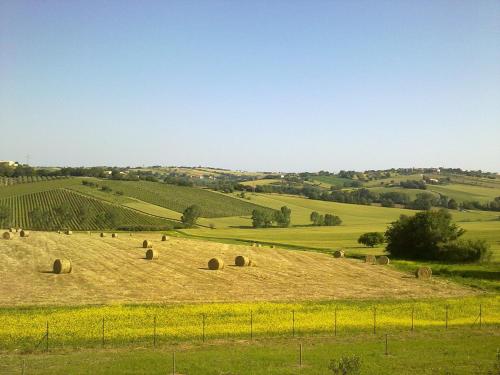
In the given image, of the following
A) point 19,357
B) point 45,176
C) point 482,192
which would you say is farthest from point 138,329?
point 482,192

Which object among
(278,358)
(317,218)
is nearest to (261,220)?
(317,218)

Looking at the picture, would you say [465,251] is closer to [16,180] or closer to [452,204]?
[452,204]

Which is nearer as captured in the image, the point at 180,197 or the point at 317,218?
the point at 317,218

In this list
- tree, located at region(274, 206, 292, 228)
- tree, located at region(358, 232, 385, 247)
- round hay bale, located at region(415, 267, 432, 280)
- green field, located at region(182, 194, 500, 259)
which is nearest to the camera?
round hay bale, located at region(415, 267, 432, 280)

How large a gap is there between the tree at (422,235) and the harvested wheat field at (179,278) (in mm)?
12976

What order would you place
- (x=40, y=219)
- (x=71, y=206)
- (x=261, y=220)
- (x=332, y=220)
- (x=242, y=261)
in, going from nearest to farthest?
1. (x=242, y=261)
2. (x=40, y=219)
3. (x=71, y=206)
4. (x=261, y=220)
5. (x=332, y=220)

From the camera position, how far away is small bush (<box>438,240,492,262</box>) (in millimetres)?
61000

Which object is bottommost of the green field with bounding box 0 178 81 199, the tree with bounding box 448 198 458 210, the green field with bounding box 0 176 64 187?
the tree with bounding box 448 198 458 210

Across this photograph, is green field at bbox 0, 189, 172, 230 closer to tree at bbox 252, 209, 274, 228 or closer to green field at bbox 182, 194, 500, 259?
green field at bbox 182, 194, 500, 259

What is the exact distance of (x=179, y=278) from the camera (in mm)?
43719

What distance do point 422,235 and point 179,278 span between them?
36.7 meters

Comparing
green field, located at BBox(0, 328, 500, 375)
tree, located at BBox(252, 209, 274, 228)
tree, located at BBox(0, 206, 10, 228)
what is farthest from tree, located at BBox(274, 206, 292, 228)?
green field, located at BBox(0, 328, 500, 375)

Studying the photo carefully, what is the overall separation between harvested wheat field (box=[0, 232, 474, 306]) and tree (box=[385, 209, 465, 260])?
1298 cm

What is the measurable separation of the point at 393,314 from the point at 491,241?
5664cm
